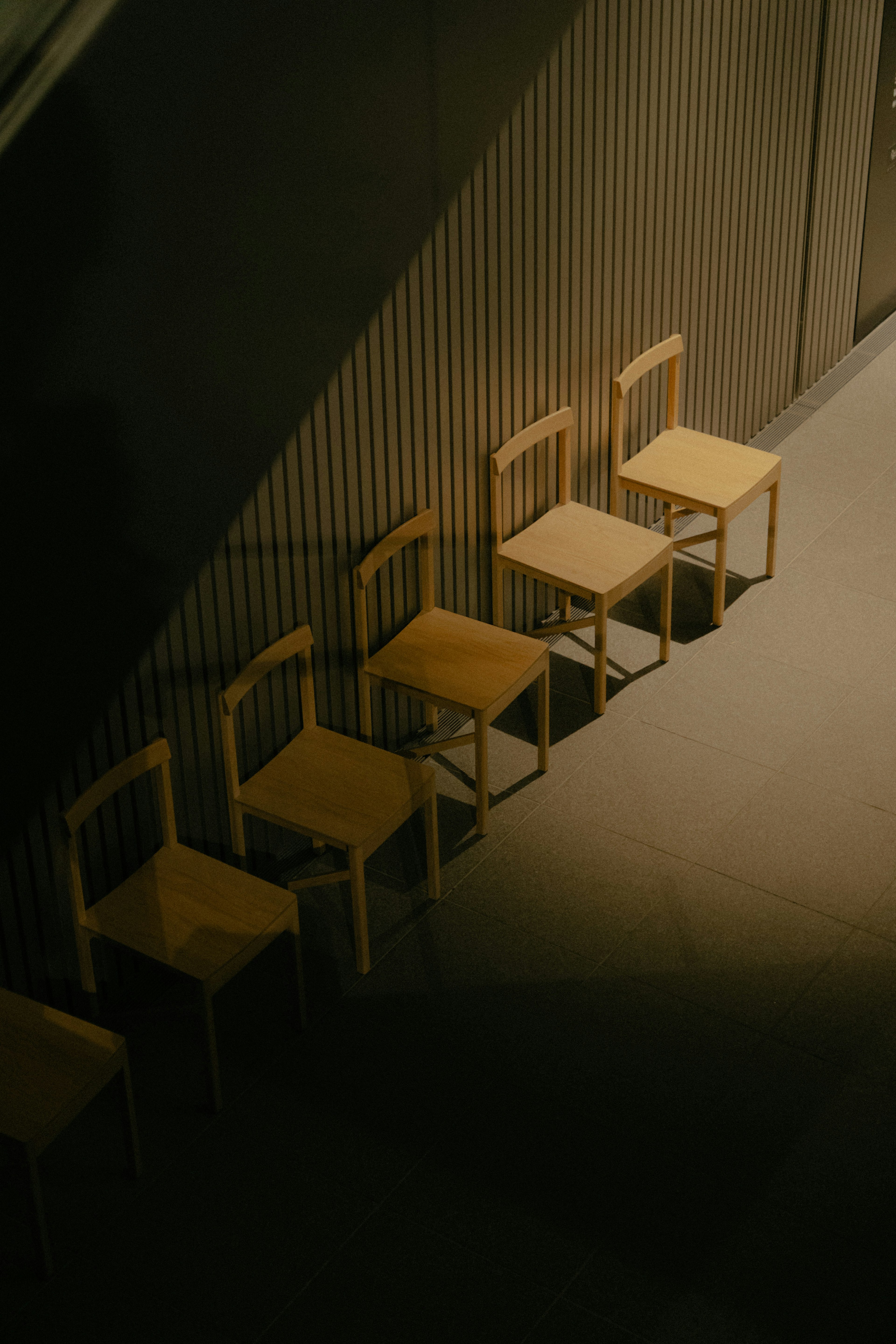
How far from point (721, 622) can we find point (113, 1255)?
137 inches

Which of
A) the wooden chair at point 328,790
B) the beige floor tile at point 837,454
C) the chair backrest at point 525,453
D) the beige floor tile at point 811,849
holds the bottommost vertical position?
the beige floor tile at point 811,849

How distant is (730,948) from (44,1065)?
2068 millimetres

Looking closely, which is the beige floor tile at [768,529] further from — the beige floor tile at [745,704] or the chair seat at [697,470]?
the beige floor tile at [745,704]

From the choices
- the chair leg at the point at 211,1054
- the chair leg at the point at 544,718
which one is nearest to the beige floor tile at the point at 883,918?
the chair leg at the point at 544,718

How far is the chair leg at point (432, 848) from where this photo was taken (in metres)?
4.95

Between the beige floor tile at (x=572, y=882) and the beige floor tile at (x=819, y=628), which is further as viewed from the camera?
the beige floor tile at (x=819, y=628)

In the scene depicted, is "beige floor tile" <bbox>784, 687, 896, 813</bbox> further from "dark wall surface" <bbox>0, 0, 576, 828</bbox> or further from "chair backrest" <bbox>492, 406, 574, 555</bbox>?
"dark wall surface" <bbox>0, 0, 576, 828</bbox>

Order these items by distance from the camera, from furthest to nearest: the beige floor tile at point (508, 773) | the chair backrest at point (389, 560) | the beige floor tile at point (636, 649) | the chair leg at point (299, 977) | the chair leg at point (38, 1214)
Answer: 1. the beige floor tile at point (636, 649)
2. the beige floor tile at point (508, 773)
3. the chair backrest at point (389, 560)
4. the chair leg at point (299, 977)
5. the chair leg at point (38, 1214)

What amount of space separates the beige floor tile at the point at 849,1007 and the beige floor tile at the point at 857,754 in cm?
71

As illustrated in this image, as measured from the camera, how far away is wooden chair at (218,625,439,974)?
4.74m

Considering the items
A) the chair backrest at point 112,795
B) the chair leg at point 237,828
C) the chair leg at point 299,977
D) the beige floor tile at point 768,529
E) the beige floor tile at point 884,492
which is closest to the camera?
the chair backrest at point 112,795

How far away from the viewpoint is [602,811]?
5426mm

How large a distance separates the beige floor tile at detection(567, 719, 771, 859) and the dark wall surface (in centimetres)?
168

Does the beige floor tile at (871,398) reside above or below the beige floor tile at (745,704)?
above
